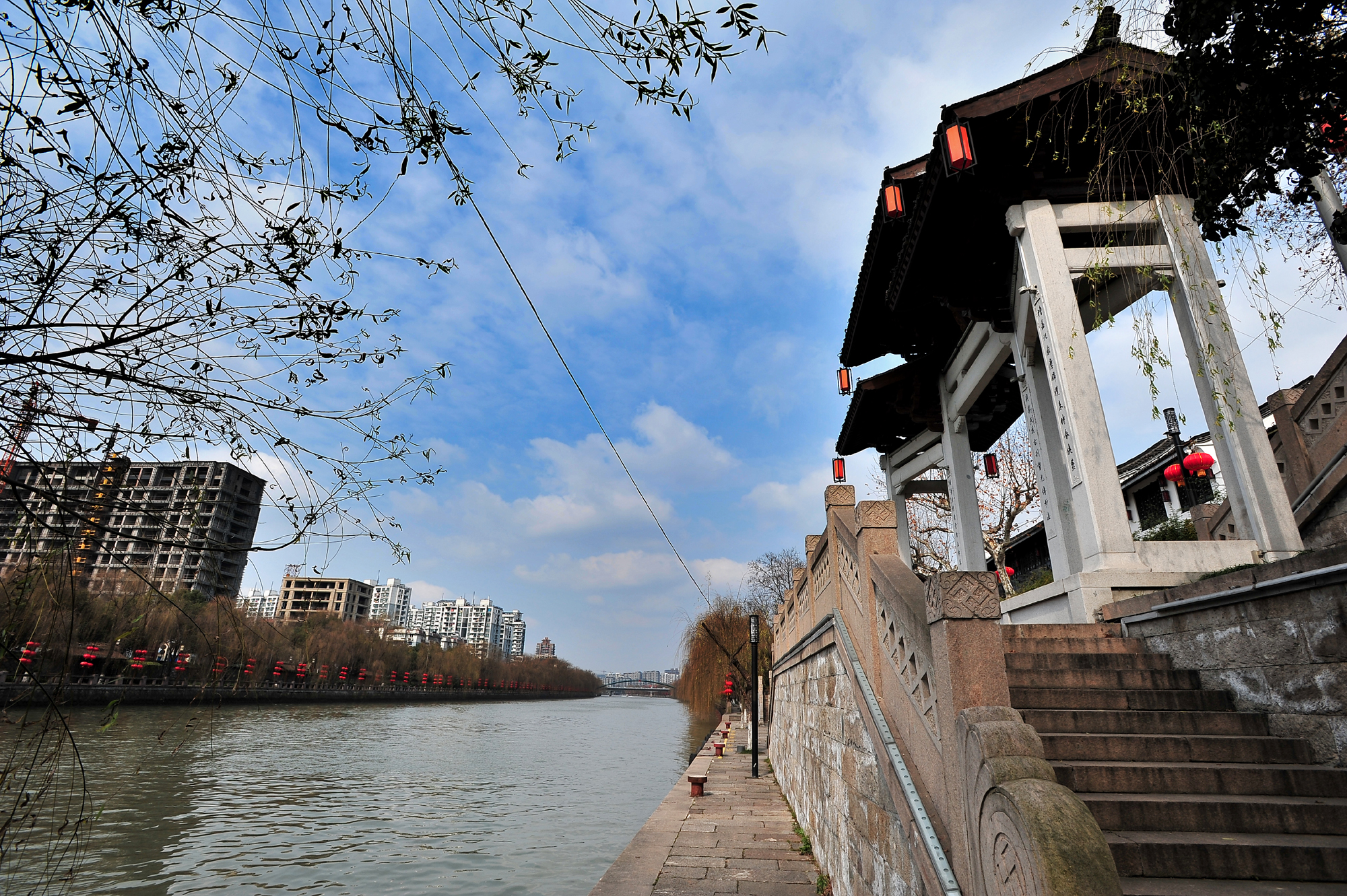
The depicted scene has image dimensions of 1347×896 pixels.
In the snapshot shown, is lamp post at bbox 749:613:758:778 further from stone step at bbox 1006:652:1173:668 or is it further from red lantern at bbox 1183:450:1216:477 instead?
red lantern at bbox 1183:450:1216:477

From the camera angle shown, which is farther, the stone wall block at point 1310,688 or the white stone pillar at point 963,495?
the white stone pillar at point 963,495

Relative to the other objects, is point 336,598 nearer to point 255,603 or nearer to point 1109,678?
point 255,603

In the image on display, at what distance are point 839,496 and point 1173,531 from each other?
10233 millimetres

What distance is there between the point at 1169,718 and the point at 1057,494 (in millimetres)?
3711

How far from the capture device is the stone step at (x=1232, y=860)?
291 centimetres

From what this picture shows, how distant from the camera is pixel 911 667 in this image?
12.2 ft

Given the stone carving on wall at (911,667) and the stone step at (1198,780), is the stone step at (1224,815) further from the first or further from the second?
the stone carving on wall at (911,667)

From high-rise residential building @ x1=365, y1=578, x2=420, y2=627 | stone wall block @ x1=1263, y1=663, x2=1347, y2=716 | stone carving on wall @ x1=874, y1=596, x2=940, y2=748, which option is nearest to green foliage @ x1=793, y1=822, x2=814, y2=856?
stone carving on wall @ x1=874, y1=596, x2=940, y2=748

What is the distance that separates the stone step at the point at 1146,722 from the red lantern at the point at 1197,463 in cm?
1060

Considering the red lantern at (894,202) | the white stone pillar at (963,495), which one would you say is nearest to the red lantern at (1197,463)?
the white stone pillar at (963,495)

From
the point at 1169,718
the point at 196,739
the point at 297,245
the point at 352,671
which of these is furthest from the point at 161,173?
the point at 352,671

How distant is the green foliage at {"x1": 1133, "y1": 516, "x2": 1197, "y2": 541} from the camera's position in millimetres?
12336

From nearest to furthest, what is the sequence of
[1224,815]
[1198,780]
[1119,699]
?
[1224,815] < [1198,780] < [1119,699]

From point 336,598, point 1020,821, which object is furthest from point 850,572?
point 336,598
